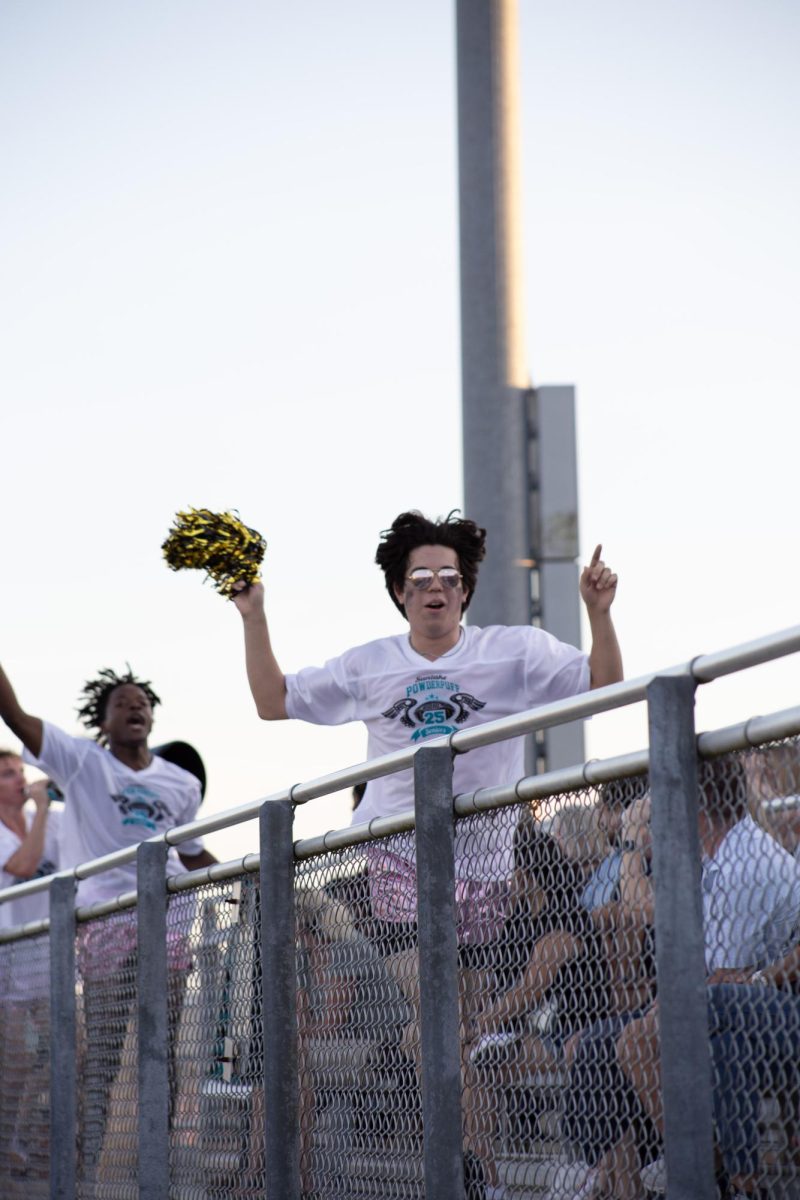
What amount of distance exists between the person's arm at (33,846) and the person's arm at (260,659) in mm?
3878

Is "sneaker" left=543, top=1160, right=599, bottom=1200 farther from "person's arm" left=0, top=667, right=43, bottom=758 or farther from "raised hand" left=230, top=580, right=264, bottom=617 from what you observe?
"person's arm" left=0, top=667, right=43, bottom=758

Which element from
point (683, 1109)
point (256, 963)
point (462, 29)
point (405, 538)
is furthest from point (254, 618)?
point (462, 29)

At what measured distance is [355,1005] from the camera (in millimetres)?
4605

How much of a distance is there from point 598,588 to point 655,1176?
2.65m

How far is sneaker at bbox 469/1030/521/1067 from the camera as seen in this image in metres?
3.94

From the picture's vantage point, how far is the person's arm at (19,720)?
25.8 ft

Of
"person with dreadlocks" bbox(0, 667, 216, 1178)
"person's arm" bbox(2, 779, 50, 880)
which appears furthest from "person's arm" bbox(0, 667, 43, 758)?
"person's arm" bbox(2, 779, 50, 880)

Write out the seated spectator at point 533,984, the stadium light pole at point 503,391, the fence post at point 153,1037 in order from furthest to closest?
the stadium light pole at point 503,391 < the fence post at point 153,1037 < the seated spectator at point 533,984

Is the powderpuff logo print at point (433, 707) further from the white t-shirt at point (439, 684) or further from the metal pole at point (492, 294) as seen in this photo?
the metal pole at point (492, 294)

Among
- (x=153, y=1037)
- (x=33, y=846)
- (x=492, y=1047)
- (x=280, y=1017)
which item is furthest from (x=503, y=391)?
(x=492, y=1047)

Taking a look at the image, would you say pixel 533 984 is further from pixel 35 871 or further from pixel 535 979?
pixel 35 871

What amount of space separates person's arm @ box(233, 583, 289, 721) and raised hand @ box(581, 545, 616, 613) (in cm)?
111

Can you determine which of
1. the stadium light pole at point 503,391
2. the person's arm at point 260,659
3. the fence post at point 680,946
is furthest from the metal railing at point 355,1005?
the stadium light pole at point 503,391

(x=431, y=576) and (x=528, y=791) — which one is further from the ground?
(x=431, y=576)
